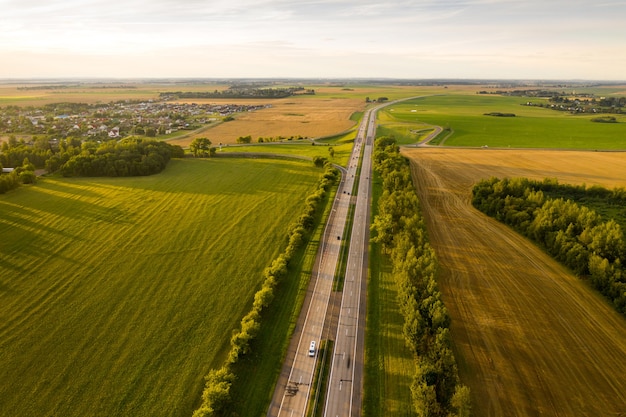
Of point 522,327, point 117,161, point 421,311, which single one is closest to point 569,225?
point 522,327

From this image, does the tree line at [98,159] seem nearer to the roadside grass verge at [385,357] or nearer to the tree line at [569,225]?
the roadside grass verge at [385,357]

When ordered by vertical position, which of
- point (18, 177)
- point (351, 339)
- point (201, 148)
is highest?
point (201, 148)

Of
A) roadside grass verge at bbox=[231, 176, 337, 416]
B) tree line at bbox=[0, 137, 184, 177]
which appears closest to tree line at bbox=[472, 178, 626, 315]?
roadside grass verge at bbox=[231, 176, 337, 416]

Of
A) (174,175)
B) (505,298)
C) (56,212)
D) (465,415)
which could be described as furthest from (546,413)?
(174,175)

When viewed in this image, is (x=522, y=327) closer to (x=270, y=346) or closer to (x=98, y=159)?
(x=270, y=346)

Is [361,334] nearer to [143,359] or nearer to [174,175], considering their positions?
[143,359]
